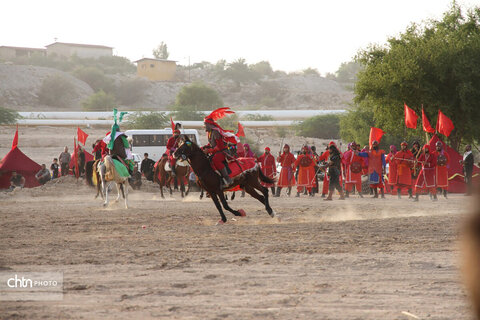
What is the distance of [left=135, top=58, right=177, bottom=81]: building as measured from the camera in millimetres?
124875

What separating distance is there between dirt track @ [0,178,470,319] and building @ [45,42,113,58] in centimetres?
13602

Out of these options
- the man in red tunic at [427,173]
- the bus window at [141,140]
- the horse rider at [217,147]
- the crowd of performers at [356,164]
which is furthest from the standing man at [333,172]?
the bus window at [141,140]

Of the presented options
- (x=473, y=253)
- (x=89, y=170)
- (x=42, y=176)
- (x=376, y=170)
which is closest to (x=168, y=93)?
(x=42, y=176)

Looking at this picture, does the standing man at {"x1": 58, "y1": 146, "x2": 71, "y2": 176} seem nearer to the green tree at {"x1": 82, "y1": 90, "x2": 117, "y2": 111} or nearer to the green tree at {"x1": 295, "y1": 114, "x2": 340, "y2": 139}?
the green tree at {"x1": 295, "y1": 114, "x2": 340, "y2": 139}

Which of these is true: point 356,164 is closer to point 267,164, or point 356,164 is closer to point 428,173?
point 428,173

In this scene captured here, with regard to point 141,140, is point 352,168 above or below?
below

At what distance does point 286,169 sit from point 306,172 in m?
0.96

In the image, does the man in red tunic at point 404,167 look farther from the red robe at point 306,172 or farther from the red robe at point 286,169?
the red robe at point 286,169

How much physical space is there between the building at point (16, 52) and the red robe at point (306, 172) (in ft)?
367

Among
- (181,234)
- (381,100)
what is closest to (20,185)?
(381,100)

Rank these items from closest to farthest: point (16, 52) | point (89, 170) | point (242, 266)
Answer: point (242, 266), point (89, 170), point (16, 52)

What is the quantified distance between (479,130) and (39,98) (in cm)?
7323

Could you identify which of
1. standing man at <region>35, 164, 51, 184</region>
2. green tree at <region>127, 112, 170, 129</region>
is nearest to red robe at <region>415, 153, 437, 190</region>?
standing man at <region>35, 164, 51, 184</region>

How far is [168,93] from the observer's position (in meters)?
105
